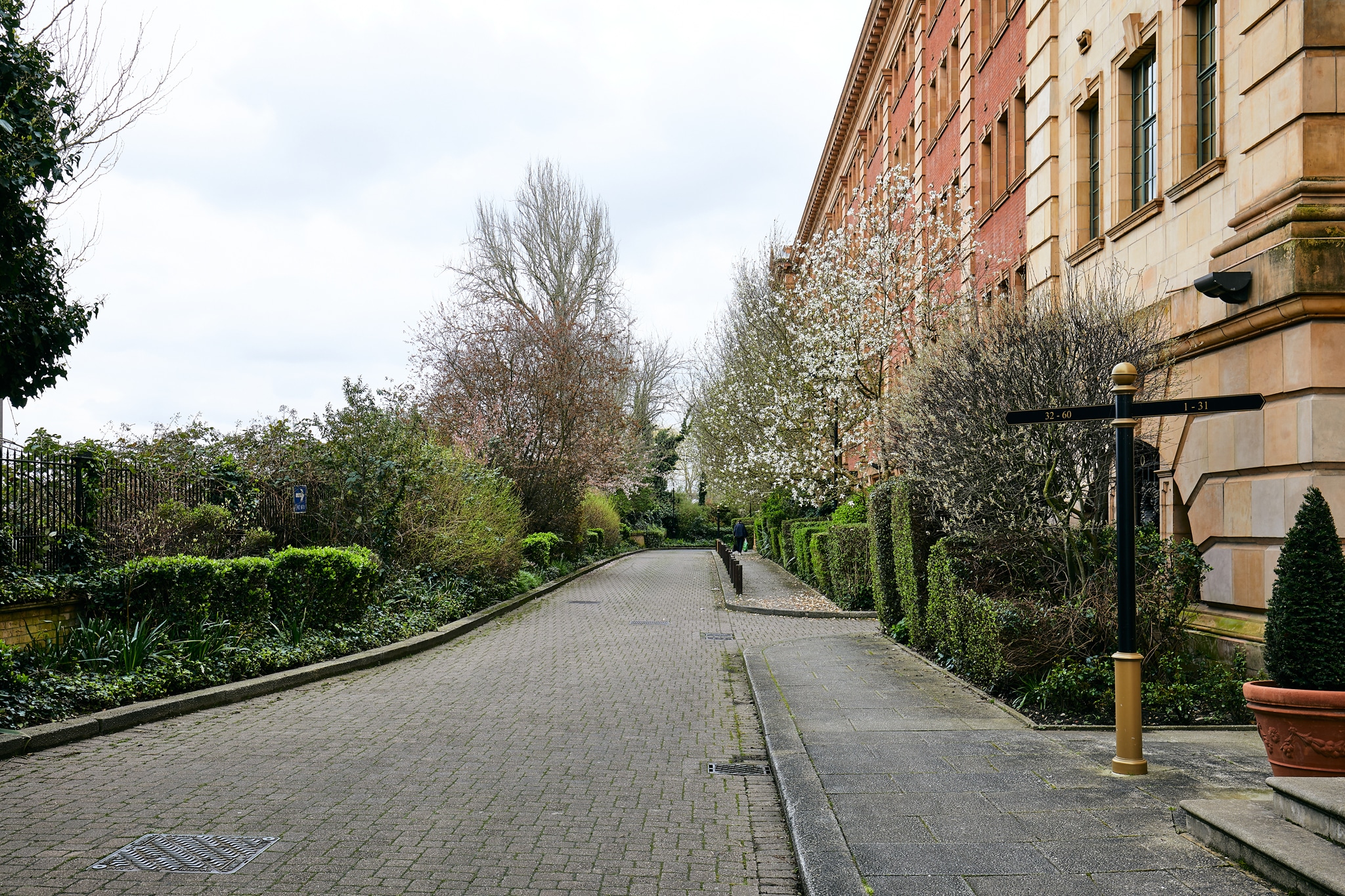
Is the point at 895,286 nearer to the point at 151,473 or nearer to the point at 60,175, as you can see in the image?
the point at 151,473

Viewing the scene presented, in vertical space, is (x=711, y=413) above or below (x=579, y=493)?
above

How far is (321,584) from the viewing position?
11992mm

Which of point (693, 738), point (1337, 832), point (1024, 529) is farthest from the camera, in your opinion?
point (1024, 529)

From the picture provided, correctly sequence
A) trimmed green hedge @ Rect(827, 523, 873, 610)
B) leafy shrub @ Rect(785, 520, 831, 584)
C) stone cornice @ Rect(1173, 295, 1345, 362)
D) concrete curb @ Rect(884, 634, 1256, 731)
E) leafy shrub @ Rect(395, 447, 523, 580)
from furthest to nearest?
leafy shrub @ Rect(785, 520, 831, 584) < trimmed green hedge @ Rect(827, 523, 873, 610) < leafy shrub @ Rect(395, 447, 523, 580) < stone cornice @ Rect(1173, 295, 1345, 362) < concrete curb @ Rect(884, 634, 1256, 731)

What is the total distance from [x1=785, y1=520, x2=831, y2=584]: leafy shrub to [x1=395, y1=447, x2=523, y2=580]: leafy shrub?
25.0 ft

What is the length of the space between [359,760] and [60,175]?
20.2 ft

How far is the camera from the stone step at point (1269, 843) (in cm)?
389

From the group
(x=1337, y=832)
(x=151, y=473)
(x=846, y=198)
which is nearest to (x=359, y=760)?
(x=1337, y=832)

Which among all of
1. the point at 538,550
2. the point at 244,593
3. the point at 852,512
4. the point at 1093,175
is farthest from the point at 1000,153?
the point at 244,593

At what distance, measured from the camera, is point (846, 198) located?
1575 inches

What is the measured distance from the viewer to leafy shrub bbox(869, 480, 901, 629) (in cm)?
1370

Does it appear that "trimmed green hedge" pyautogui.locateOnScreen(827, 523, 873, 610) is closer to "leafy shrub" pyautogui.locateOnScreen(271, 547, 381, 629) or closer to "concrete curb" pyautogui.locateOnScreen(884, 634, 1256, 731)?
"leafy shrub" pyautogui.locateOnScreen(271, 547, 381, 629)

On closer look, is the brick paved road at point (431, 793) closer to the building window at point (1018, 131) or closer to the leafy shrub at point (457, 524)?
the leafy shrub at point (457, 524)

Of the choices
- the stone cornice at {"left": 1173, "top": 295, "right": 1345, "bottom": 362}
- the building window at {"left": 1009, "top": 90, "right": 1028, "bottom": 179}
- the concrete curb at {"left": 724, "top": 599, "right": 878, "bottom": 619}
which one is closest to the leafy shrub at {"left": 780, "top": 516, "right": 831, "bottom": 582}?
the concrete curb at {"left": 724, "top": 599, "right": 878, "bottom": 619}
